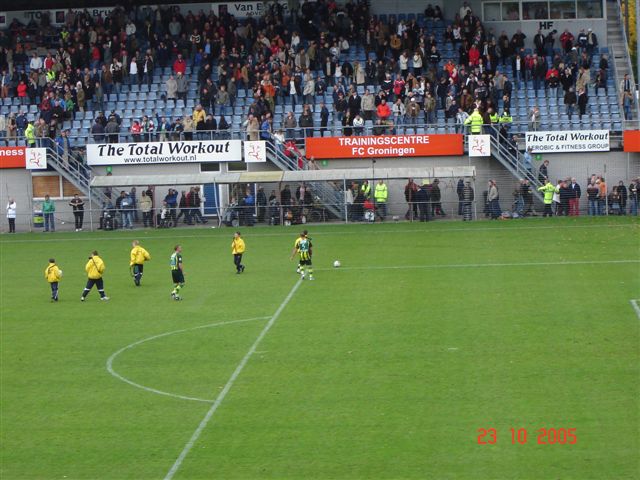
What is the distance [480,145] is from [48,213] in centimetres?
1945

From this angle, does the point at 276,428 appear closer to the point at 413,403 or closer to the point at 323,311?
the point at 413,403

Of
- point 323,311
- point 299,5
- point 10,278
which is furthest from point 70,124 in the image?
point 323,311

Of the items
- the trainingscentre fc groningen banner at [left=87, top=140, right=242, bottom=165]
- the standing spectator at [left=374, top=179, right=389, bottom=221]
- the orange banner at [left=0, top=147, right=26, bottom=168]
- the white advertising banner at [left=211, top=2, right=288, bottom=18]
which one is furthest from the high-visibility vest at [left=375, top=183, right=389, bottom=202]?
the orange banner at [left=0, top=147, right=26, bottom=168]

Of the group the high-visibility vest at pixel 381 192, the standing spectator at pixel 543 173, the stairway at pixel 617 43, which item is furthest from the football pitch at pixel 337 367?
the stairway at pixel 617 43

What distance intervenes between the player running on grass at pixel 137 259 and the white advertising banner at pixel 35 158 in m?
18.4

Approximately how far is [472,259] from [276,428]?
63.0 ft

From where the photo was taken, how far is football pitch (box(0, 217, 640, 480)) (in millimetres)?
20000

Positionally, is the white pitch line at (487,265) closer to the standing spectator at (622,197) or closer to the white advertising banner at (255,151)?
the standing spectator at (622,197)

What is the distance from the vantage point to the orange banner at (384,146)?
173 ft

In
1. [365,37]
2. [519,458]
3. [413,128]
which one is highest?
[365,37]

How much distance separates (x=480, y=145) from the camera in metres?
51.7

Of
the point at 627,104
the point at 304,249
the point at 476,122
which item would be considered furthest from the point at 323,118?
the point at 304,249

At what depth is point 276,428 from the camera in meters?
21.7

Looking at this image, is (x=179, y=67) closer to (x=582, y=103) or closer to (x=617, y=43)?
(x=582, y=103)
